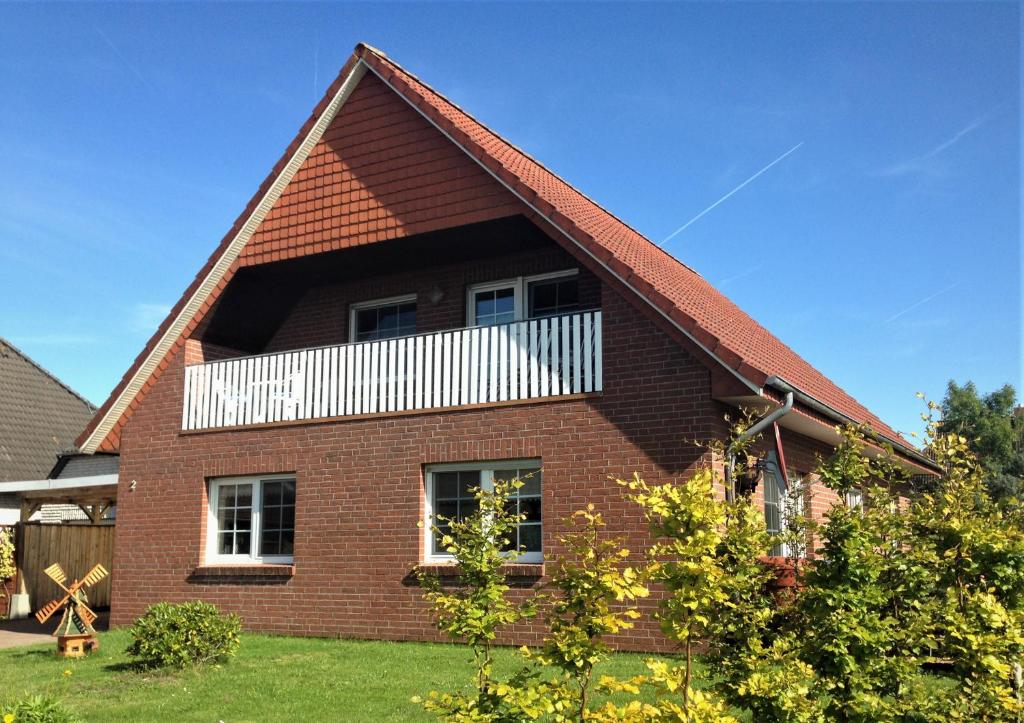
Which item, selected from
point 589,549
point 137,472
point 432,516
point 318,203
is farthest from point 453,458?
point 589,549

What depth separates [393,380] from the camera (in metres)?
13.9

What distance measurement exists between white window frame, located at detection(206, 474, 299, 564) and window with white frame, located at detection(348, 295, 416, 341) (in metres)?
2.76

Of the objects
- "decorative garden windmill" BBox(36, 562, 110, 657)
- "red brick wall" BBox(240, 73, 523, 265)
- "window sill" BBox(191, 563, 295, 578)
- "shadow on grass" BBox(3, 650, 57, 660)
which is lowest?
"shadow on grass" BBox(3, 650, 57, 660)

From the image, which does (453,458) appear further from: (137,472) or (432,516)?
(137,472)

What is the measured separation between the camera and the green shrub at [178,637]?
10.2 meters

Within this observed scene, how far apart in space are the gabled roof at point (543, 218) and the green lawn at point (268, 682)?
4.27m

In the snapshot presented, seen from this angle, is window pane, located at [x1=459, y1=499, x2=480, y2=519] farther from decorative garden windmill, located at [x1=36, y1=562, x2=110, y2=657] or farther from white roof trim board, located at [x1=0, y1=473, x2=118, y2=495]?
white roof trim board, located at [x1=0, y1=473, x2=118, y2=495]

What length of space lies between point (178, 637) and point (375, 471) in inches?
159

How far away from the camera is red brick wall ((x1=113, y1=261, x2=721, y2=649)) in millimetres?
11680

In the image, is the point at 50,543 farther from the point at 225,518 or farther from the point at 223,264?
the point at 223,264

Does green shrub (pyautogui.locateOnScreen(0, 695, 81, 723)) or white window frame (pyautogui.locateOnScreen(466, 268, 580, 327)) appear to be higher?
white window frame (pyautogui.locateOnScreen(466, 268, 580, 327))

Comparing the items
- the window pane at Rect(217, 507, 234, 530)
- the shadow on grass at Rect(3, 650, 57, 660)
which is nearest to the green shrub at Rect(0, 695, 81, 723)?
the shadow on grass at Rect(3, 650, 57, 660)

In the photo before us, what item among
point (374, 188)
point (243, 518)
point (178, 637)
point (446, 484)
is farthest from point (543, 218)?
point (243, 518)

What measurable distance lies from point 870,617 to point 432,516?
863 cm
